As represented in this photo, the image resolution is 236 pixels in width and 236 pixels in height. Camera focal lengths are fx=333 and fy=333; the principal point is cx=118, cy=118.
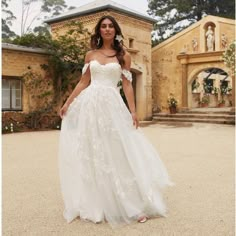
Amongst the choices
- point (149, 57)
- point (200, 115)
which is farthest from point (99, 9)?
point (200, 115)

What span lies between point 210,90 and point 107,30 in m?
24.7

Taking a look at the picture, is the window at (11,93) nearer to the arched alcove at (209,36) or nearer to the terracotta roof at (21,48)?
the terracotta roof at (21,48)

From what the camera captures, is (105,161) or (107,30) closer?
(105,161)

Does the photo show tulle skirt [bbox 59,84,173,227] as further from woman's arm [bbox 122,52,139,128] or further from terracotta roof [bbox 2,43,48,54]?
terracotta roof [bbox 2,43,48,54]

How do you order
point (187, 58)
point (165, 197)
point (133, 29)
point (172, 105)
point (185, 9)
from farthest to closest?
point (185, 9) → point (187, 58) → point (172, 105) → point (133, 29) → point (165, 197)

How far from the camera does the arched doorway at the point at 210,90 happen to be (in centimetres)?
2114

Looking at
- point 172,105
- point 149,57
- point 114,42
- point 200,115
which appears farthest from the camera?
point 172,105

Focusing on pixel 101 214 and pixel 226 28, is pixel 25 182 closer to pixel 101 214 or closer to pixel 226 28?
pixel 101 214

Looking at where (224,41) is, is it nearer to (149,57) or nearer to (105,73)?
(149,57)

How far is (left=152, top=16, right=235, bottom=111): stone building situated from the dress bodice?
49.8 ft

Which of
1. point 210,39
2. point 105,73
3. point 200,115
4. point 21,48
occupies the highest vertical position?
point 210,39

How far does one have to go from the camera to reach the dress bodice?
2.89 m

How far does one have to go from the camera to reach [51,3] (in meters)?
34.5

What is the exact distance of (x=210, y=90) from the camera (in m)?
26.4
